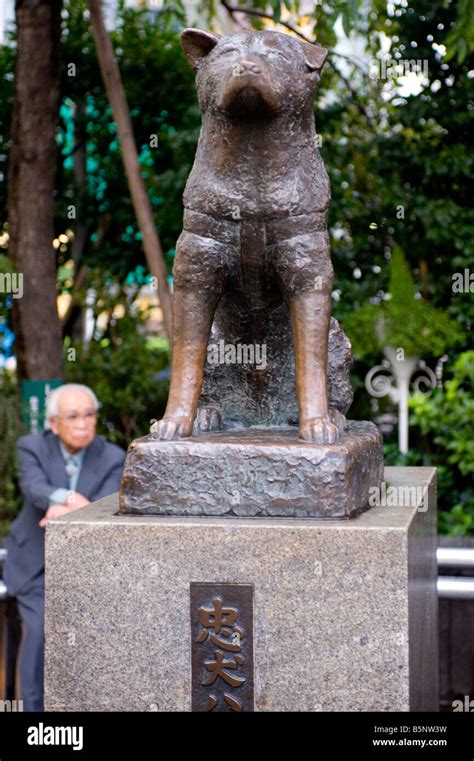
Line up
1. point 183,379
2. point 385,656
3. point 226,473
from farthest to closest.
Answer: point 183,379
point 226,473
point 385,656

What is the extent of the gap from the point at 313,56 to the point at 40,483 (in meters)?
1.63

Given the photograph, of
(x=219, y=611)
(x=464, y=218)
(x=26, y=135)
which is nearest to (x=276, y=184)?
(x=219, y=611)

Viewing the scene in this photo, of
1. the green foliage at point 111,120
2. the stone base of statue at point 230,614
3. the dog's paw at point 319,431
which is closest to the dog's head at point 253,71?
the dog's paw at point 319,431

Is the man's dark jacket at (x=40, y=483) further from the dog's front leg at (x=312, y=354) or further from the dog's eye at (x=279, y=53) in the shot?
the dog's eye at (x=279, y=53)

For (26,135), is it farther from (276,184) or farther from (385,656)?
(385,656)

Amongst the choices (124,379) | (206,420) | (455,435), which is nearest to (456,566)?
(206,420)

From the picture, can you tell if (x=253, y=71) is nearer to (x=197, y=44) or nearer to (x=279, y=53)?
(x=279, y=53)

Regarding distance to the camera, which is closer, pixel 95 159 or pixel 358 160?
pixel 358 160

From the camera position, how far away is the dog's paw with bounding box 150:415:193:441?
257 cm

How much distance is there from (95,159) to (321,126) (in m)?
1.81

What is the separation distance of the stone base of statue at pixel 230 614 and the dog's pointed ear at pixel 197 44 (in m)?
1.14

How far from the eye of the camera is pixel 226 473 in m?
2.48

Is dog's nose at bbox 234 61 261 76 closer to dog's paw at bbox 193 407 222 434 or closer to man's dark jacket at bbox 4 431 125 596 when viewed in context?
dog's paw at bbox 193 407 222 434

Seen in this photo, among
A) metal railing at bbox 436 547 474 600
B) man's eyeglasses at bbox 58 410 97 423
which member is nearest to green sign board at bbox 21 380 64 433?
man's eyeglasses at bbox 58 410 97 423
